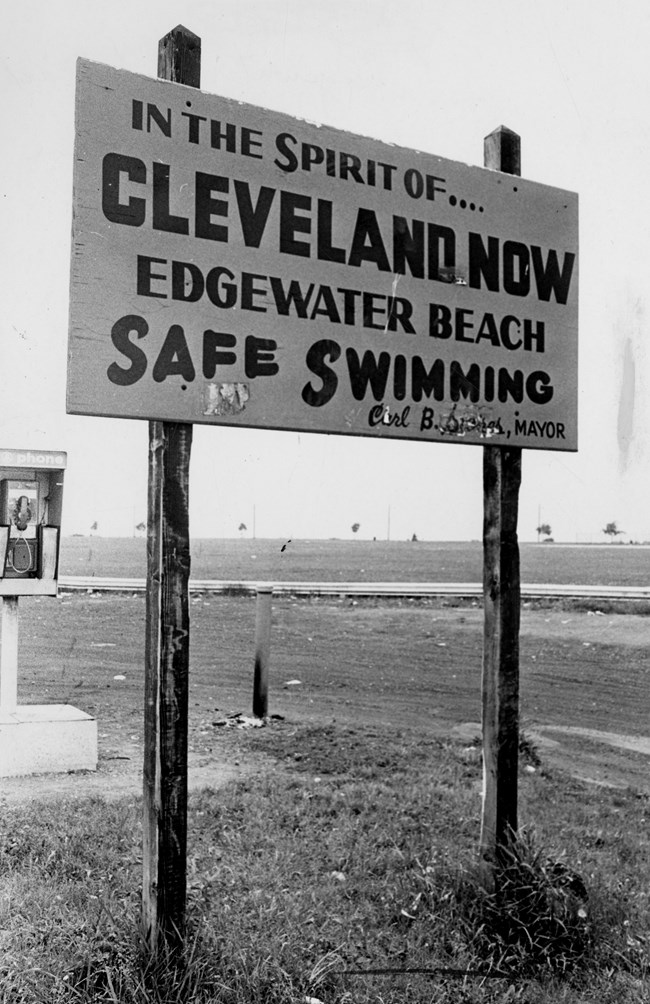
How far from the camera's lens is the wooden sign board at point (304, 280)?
3330mm

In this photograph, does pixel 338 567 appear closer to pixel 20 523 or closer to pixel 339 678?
pixel 339 678

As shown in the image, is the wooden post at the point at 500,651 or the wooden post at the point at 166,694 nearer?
the wooden post at the point at 166,694

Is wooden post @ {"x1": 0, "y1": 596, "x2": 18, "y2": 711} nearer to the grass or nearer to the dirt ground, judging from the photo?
the dirt ground

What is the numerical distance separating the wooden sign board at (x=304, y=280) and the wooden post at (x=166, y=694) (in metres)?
0.23

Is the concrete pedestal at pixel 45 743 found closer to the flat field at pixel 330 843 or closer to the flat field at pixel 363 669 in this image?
the flat field at pixel 330 843

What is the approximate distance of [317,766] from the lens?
709 cm

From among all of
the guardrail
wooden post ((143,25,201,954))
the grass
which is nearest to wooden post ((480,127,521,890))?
the grass

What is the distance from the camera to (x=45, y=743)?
671 centimetres

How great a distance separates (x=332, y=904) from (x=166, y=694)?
153cm

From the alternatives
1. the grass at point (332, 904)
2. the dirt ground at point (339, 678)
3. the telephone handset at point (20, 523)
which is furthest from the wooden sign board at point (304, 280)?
the telephone handset at point (20, 523)

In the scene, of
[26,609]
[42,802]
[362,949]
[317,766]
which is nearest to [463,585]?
[26,609]

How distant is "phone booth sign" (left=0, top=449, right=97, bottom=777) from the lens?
6680mm

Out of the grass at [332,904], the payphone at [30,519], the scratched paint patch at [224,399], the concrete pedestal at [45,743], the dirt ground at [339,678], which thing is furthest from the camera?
the dirt ground at [339,678]

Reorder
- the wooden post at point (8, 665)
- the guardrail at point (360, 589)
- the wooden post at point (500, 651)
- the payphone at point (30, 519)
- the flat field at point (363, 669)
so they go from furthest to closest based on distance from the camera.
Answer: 1. the guardrail at point (360, 589)
2. the flat field at point (363, 669)
3. the payphone at point (30, 519)
4. the wooden post at point (8, 665)
5. the wooden post at point (500, 651)
